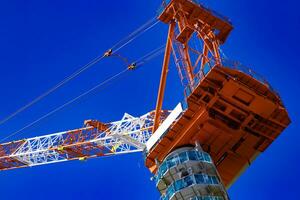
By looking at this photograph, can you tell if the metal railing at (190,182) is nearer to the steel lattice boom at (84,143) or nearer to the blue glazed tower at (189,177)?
the blue glazed tower at (189,177)

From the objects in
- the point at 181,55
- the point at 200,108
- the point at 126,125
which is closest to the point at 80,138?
the point at 126,125

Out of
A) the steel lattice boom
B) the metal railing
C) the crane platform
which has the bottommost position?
the metal railing

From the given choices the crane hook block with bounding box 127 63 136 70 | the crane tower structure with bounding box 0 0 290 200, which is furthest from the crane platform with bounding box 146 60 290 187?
the crane hook block with bounding box 127 63 136 70

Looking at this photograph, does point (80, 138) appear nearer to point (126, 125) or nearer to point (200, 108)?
point (126, 125)

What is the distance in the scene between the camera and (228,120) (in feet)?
201

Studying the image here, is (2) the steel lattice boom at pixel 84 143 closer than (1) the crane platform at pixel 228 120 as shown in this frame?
No

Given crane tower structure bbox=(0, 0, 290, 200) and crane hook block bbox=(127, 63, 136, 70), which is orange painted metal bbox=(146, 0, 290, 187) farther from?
crane hook block bbox=(127, 63, 136, 70)

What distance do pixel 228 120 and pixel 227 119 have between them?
0.14 meters

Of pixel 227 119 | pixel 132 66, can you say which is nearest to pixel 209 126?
pixel 227 119

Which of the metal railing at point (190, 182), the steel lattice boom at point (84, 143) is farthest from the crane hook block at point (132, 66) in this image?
the metal railing at point (190, 182)

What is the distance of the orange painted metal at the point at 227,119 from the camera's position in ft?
196

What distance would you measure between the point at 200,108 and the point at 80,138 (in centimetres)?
3774

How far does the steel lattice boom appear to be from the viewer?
8988 cm

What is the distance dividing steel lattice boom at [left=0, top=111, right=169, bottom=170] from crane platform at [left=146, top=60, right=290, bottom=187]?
83.4 ft
